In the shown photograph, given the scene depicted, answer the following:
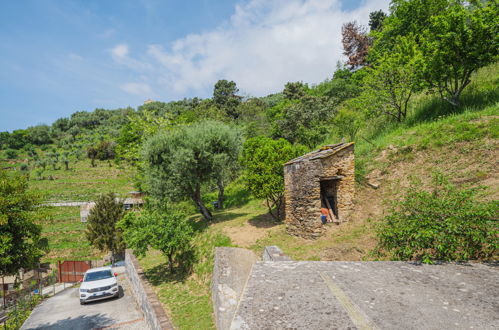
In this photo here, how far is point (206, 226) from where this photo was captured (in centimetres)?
1619

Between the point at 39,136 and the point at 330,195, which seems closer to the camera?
the point at 330,195

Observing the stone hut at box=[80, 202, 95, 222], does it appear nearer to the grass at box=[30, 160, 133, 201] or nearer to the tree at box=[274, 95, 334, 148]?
the grass at box=[30, 160, 133, 201]

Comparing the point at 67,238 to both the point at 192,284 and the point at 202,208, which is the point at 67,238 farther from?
the point at 192,284

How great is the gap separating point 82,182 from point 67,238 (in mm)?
21197

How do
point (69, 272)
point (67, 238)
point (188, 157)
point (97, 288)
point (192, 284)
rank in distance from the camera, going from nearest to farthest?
1. point (192, 284)
2. point (97, 288)
3. point (188, 157)
4. point (69, 272)
5. point (67, 238)

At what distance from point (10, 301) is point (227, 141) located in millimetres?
15324

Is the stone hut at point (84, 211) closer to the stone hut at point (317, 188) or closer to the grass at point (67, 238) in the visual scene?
the grass at point (67, 238)

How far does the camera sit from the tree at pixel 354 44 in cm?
4131

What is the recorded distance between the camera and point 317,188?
10.6m

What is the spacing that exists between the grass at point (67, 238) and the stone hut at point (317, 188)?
20.1 metres

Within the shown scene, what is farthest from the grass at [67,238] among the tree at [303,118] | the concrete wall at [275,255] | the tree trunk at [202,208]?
the tree at [303,118]

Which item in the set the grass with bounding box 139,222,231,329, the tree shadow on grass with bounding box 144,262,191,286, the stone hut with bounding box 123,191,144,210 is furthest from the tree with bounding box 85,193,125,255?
the stone hut with bounding box 123,191,144,210

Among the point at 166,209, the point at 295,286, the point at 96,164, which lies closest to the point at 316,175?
the point at 166,209

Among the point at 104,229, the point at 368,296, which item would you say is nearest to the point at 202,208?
the point at 104,229
